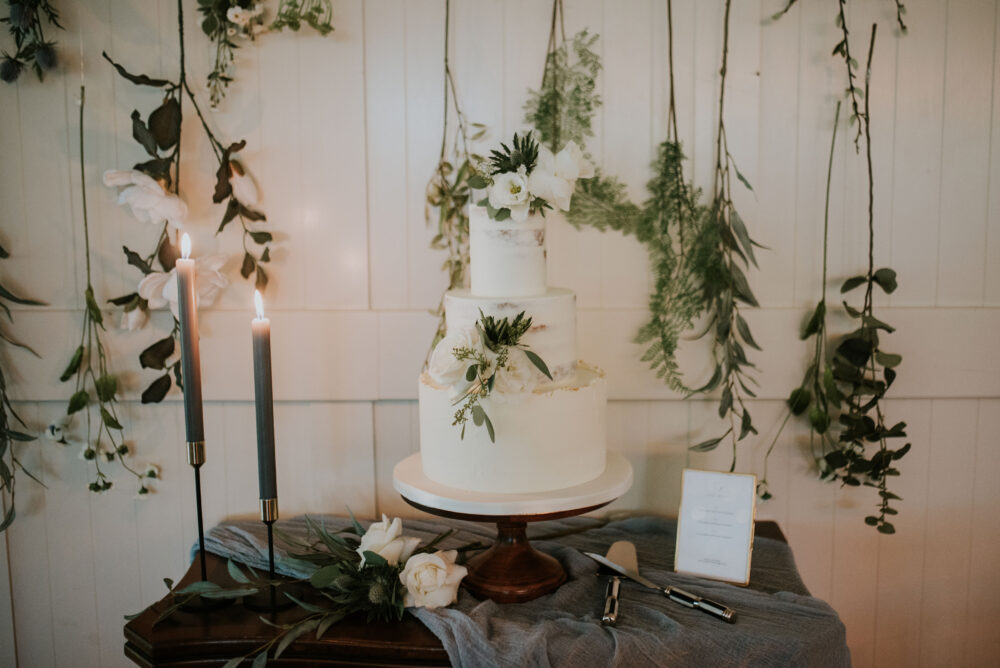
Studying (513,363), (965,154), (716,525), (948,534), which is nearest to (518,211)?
(513,363)

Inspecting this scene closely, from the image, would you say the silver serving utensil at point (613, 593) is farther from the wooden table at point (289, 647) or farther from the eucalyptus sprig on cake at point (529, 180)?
the eucalyptus sprig on cake at point (529, 180)

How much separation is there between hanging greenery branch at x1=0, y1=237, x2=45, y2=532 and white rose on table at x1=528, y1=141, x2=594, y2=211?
1.22 meters

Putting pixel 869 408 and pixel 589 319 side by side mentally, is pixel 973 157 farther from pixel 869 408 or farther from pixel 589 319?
pixel 589 319

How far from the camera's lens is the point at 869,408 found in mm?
1617

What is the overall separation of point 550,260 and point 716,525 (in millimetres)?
661

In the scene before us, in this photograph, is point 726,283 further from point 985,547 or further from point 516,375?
point 985,547

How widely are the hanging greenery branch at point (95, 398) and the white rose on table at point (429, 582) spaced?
84 cm

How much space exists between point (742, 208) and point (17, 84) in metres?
1.65

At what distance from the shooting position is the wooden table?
1217 mm

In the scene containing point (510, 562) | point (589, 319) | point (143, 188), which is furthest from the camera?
point (589, 319)

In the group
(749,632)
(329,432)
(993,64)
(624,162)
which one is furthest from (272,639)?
(993,64)

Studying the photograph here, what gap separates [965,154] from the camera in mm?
1646

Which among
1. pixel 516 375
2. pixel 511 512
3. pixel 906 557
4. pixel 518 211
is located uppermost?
pixel 518 211

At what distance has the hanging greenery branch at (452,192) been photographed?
5.41 ft
